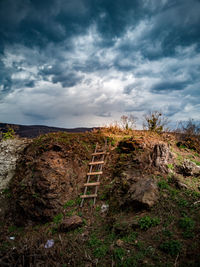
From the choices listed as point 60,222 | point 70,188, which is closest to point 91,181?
point 70,188

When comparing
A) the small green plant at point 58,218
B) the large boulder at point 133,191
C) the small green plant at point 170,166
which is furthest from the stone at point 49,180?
the small green plant at point 170,166

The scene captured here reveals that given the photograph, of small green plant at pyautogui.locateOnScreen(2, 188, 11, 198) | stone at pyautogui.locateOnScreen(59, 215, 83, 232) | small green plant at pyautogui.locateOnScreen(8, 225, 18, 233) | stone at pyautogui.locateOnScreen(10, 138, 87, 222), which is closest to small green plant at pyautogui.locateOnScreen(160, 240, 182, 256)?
stone at pyautogui.locateOnScreen(59, 215, 83, 232)

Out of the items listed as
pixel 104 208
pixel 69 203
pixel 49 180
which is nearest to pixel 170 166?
pixel 104 208

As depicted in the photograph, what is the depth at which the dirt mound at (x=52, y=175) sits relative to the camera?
21.1ft

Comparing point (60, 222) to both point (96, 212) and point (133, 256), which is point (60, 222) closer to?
point (96, 212)

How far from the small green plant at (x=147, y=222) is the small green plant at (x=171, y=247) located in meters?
0.61

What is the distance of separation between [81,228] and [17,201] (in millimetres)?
3156

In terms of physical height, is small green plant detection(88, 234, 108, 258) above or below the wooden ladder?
below

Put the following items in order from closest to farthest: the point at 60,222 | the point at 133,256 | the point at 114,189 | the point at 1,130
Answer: the point at 133,256 → the point at 60,222 → the point at 114,189 → the point at 1,130

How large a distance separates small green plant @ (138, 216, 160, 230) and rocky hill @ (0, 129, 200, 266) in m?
0.02

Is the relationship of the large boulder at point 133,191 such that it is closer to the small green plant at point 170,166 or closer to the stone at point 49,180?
the small green plant at point 170,166

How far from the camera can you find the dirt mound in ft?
21.1

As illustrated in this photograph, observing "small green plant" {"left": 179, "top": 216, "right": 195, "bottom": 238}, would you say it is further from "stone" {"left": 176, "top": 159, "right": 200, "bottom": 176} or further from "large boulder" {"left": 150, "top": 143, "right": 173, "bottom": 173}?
"stone" {"left": 176, "top": 159, "right": 200, "bottom": 176}

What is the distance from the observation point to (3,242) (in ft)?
18.8
